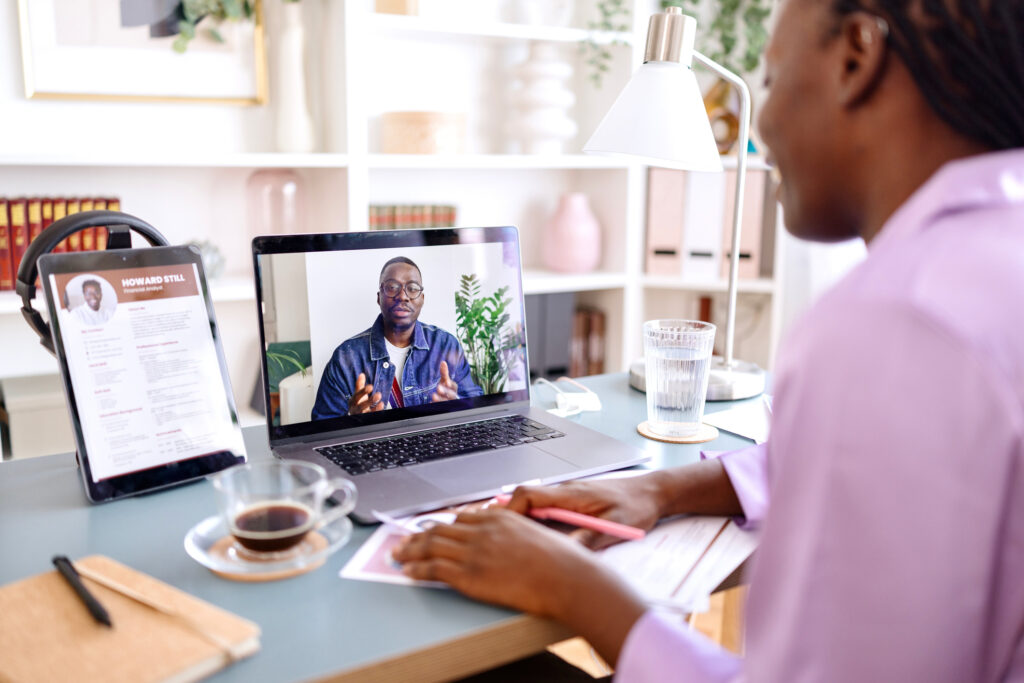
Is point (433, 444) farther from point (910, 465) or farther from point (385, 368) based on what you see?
point (910, 465)

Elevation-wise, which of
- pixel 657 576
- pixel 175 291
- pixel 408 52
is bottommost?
pixel 657 576

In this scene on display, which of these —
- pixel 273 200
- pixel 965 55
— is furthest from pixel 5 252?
pixel 965 55

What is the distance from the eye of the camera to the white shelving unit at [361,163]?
2.29 metres

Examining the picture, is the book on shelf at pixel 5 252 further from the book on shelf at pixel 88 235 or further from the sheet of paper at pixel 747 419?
the sheet of paper at pixel 747 419

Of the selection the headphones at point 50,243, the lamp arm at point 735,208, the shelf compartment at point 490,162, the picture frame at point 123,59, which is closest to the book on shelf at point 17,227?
the picture frame at point 123,59

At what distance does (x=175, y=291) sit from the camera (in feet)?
3.37

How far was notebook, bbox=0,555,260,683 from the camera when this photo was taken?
639 millimetres

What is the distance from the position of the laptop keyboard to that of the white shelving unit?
49.4 inches

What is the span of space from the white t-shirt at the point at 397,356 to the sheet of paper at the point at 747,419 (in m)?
0.47

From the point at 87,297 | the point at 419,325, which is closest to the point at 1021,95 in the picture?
the point at 419,325

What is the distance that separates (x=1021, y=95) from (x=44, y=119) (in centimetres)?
231

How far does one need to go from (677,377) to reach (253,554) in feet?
2.07

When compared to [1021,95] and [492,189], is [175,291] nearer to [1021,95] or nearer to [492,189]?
[1021,95]

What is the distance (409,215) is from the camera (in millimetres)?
2619
